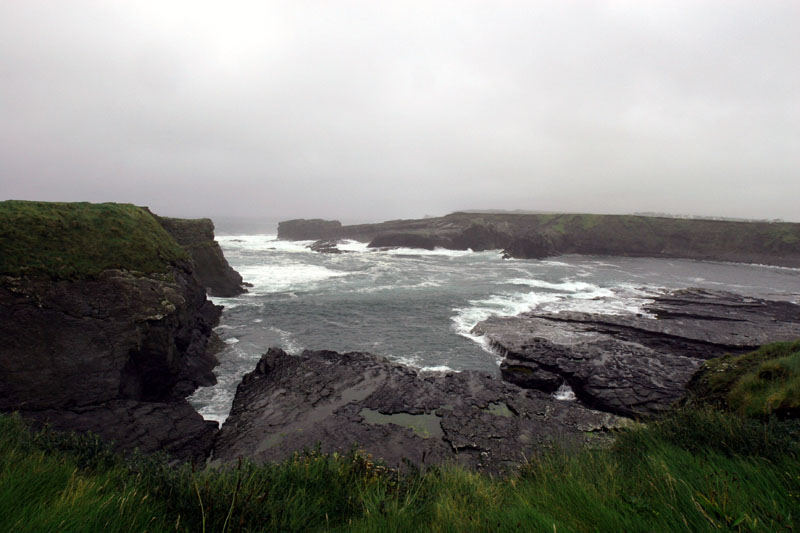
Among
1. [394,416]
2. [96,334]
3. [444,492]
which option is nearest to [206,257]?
[96,334]

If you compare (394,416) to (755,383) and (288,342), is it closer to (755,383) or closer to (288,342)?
(755,383)

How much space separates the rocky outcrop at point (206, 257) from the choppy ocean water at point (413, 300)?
251cm

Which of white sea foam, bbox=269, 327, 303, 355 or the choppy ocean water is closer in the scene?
white sea foam, bbox=269, 327, 303, 355

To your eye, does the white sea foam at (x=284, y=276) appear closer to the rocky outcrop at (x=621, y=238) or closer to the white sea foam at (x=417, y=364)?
the white sea foam at (x=417, y=364)

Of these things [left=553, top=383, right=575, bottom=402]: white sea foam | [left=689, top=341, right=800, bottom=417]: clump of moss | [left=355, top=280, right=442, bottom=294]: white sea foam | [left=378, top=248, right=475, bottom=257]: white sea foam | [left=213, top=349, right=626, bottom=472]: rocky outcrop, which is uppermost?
[left=378, top=248, right=475, bottom=257]: white sea foam

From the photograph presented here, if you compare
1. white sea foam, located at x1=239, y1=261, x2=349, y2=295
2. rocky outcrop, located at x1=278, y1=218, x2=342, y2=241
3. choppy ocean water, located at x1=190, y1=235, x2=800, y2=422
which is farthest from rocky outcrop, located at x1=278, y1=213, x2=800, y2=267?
white sea foam, located at x1=239, y1=261, x2=349, y2=295

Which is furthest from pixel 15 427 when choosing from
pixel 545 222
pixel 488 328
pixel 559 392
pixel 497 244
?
pixel 545 222

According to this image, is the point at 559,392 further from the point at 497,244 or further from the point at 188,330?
the point at 497,244

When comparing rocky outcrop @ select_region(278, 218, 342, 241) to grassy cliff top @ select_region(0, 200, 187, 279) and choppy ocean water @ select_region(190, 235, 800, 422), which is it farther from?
grassy cliff top @ select_region(0, 200, 187, 279)

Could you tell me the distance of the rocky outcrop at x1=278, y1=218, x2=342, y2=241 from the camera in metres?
112

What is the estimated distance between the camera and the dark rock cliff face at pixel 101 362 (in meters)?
10.8

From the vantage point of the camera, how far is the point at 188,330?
17.1 meters

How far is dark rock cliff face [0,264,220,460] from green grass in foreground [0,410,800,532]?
6.09m

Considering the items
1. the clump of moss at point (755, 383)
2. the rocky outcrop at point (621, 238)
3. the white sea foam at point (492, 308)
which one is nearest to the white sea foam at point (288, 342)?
the white sea foam at point (492, 308)
